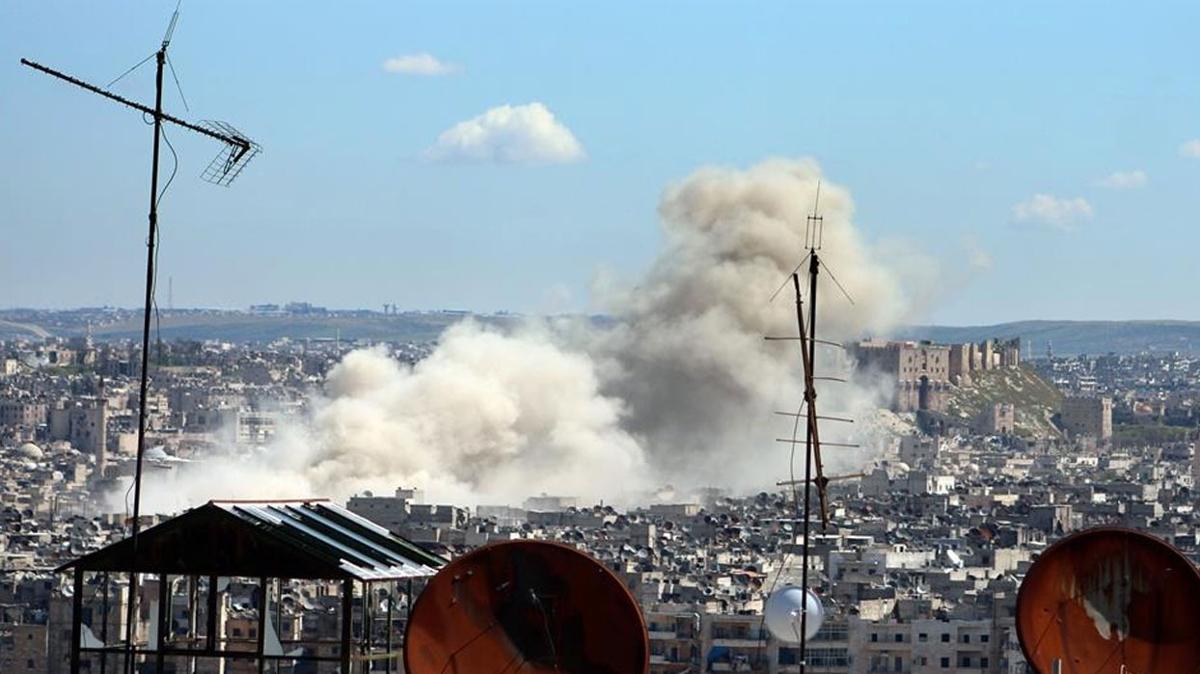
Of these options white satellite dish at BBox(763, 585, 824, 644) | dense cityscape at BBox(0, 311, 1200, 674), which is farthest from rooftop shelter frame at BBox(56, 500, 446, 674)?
white satellite dish at BBox(763, 585, 824, 644)

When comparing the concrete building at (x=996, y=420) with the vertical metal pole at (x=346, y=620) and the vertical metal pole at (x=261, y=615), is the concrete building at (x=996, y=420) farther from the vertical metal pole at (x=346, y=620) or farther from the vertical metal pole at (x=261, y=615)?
the vertical metal pole at (x=346, y=620)

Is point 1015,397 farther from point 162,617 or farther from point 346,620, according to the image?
point 346,620

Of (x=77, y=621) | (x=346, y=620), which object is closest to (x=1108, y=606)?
(x=346, y=620)

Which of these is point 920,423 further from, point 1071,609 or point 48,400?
point 1071,609

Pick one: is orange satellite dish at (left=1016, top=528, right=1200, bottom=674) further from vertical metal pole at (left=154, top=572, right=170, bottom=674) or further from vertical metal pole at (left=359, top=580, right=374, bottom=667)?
vertical metal pole at (left=154, top=572, right=170, bottom=674)

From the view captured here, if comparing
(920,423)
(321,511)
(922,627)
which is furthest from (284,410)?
(321,511)


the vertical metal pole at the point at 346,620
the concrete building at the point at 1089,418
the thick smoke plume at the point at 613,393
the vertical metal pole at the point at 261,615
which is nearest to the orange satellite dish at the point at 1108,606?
the vertical metal pole at the point at 346,620
